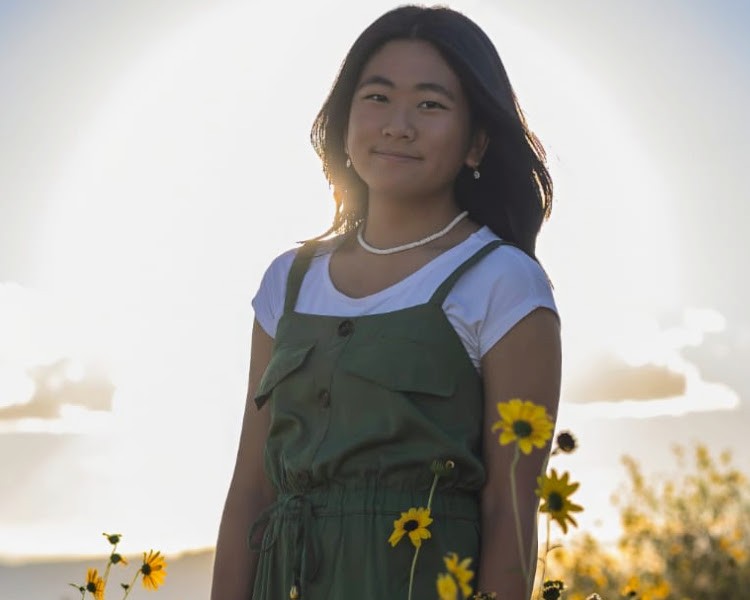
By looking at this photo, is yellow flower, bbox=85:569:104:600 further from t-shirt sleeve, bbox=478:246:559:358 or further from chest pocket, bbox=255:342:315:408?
t-shirt sleeve, bbox=478:246:559:358

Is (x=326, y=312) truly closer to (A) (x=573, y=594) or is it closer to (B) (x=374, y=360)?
(B) (x=374, y=360)

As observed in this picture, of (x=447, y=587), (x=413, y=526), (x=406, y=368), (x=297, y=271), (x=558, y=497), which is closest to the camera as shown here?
(x=447, y=587)

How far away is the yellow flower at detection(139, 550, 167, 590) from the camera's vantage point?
3260 mm

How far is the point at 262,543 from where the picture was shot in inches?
111

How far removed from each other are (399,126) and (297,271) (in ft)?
1.44

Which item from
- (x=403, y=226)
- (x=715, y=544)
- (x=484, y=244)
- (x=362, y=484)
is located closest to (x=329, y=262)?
(x=403, y=226)

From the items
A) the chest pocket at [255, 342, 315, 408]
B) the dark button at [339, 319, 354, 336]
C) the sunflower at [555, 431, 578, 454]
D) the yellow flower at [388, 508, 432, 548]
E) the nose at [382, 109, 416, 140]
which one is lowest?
the yellow flower at [388, 508, 432, 548]

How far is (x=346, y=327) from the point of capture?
2732 mm

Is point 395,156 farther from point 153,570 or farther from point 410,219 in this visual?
point 153,570

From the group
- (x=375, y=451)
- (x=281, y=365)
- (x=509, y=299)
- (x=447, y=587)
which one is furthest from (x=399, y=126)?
(x=447, y=587)

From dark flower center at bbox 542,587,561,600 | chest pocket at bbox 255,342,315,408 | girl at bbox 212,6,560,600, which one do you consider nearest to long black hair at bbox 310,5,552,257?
girl at bbox 212,6,560,600

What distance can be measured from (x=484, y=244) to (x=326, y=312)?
1.17 ft

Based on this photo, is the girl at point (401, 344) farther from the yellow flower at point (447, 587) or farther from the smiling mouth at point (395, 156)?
the yellow flower at point (447, 587)

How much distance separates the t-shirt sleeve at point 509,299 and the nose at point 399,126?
320 millimetres
